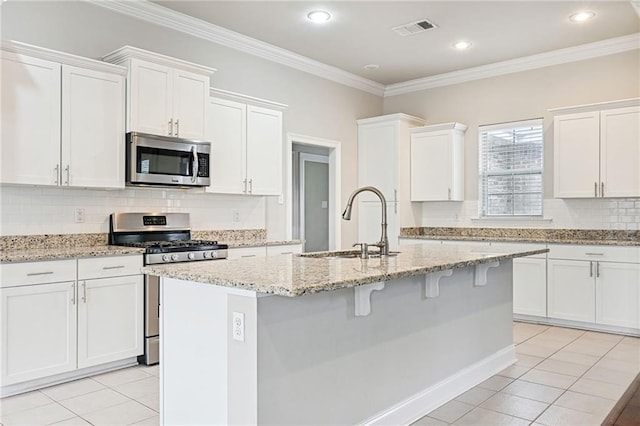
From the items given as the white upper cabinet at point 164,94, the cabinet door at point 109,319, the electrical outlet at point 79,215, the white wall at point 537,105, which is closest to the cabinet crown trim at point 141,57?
the white upper cabinet at point 164,94

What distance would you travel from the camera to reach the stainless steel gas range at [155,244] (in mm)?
3740

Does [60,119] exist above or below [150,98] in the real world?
below

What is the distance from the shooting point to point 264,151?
4980mm

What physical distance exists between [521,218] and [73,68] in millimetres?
4833

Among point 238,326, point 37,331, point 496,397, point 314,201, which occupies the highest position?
point 314,201

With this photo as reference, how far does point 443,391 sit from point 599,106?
352cm

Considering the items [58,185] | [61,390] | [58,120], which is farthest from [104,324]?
[58,120]

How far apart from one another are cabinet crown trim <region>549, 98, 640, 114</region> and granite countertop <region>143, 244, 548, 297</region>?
3.00 meters

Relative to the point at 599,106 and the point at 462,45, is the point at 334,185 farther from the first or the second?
the point at 599,106

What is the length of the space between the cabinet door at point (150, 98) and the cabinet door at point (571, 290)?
13.1ft

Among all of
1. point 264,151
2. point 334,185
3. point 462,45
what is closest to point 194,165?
point 264,151

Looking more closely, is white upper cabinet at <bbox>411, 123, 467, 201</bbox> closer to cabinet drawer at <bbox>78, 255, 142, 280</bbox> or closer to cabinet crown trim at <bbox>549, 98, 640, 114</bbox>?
cabinet crown trim at <bbox>549, 98, 640, 114</bbox>

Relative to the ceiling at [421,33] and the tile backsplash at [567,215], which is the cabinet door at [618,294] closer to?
the tile backsplash at [567,215]

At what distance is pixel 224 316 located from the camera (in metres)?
2.11
